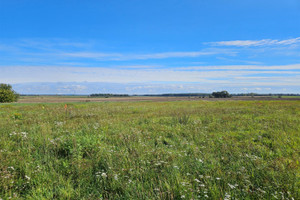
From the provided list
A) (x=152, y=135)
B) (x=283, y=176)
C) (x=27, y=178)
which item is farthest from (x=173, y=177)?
(x=152, y=135)

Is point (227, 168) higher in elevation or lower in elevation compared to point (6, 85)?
lower

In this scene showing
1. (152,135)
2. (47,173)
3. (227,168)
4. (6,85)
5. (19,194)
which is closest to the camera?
(19,194)

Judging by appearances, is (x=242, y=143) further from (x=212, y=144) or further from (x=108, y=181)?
(x=108, y=181)

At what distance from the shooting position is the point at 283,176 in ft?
13.0

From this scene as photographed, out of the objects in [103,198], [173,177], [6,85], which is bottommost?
[103,198]

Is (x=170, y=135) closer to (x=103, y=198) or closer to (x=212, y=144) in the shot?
(x=212, y=144)

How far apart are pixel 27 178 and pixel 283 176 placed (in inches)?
244

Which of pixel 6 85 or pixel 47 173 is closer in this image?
pixel 47 173

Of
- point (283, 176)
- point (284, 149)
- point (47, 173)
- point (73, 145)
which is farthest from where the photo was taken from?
point (284, 149)

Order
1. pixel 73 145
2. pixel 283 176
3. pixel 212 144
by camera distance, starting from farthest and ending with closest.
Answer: pixel 212 144, pixel 73 145, pixel 283 176

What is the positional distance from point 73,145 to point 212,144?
17.7 ft

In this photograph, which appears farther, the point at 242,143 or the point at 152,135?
the point at 152,135

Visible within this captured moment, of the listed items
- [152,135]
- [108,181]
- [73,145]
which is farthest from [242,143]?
[73,145]

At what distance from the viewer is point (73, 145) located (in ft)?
19.0
